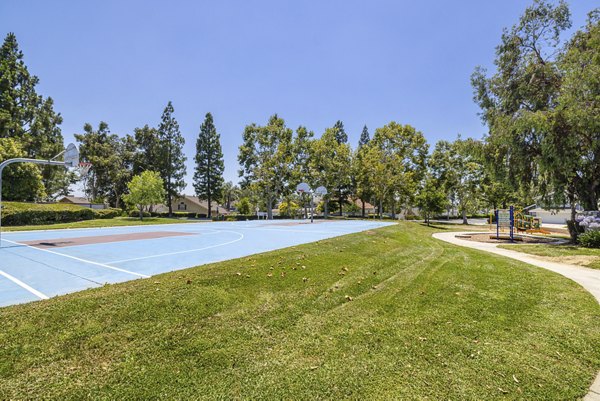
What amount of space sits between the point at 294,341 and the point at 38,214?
27.6 meters

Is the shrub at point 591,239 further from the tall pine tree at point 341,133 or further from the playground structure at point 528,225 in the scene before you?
the tall pine tree at point 341,133

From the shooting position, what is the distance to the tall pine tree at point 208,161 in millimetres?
48188

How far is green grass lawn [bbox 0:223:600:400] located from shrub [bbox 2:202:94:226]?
23.6 meters

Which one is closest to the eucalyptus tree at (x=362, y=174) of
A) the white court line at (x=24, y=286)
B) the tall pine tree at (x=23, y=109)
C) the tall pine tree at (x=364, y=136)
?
the tall pine tree at (x=364, y=136)

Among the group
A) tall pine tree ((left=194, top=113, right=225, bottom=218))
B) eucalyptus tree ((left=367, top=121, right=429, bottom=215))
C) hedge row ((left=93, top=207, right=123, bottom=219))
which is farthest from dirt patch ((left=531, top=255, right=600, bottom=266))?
tall pine tree ((left=194, top=113, right=225, bottom=218))

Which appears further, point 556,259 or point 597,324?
point 556,259

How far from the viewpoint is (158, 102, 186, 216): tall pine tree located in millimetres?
46375

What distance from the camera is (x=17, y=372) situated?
102 inches

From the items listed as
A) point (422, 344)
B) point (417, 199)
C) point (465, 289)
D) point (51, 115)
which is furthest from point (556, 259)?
point (51, 115)

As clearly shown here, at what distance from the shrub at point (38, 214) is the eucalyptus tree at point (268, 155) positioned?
19.2m

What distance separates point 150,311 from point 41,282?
319 cm

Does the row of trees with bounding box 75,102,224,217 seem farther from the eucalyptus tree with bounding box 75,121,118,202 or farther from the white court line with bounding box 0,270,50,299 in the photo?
the white court line with bounding box 0,270,50,299

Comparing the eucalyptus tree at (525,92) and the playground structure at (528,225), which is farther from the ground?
the eucalyptus tree at (525,92)

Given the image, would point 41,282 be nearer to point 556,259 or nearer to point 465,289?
point 465,289
